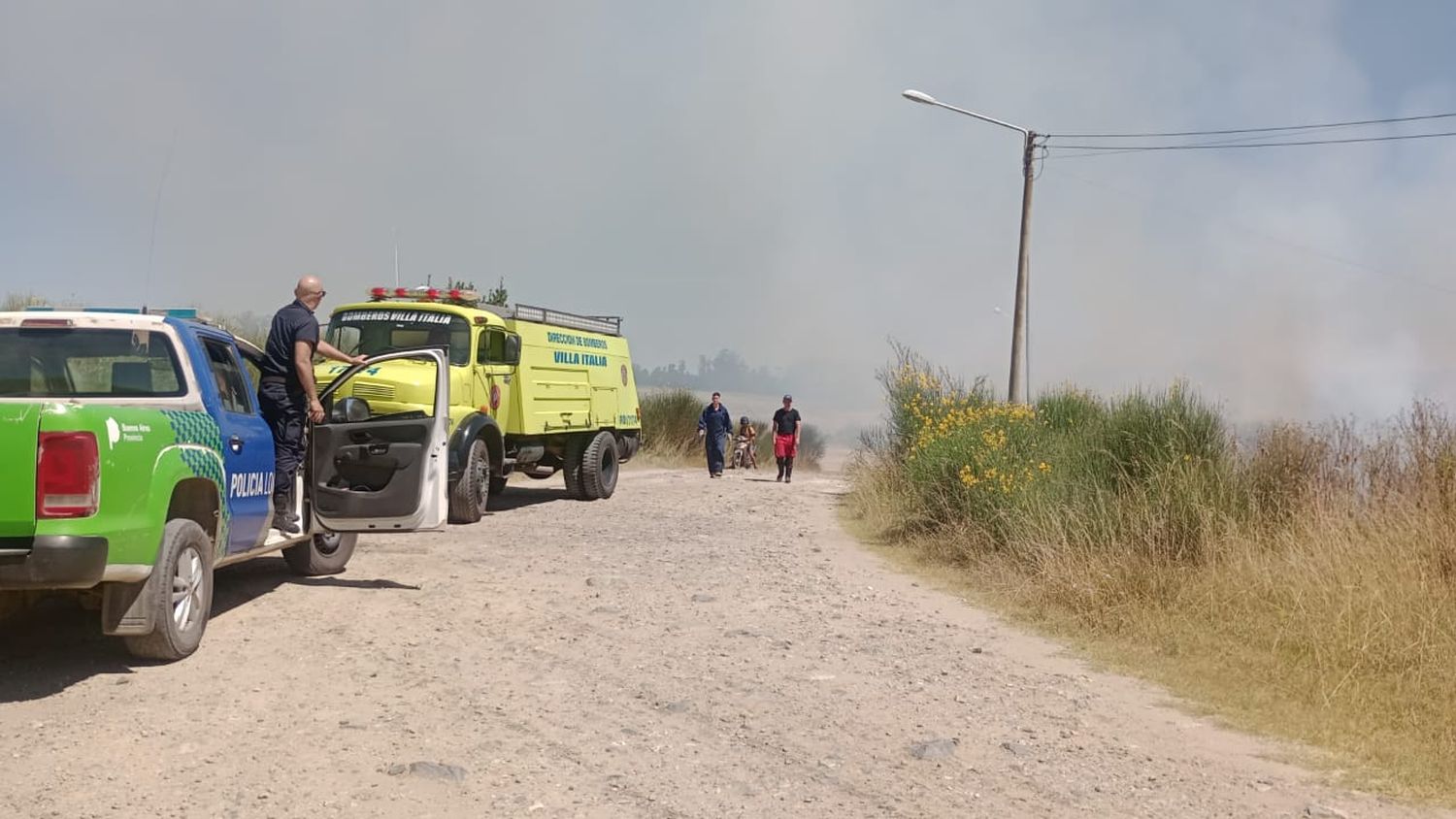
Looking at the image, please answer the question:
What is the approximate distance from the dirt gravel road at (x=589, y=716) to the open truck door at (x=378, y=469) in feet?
1.84

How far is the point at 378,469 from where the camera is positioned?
27.6 ft

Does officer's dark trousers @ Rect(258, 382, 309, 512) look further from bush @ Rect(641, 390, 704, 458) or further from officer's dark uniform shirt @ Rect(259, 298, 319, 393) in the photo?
bush @ Rect(641, 390, 704, 458)

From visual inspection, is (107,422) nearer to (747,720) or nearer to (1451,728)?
(747,720)

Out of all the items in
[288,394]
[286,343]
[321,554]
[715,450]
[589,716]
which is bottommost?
[589,716]

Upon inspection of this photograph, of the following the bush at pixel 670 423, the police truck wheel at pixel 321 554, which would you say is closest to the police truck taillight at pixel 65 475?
the police truck wheel at pixel 321 554

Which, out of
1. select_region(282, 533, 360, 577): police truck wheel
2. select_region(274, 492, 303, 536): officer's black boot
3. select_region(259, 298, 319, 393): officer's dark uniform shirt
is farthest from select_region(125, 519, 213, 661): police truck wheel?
select_region(282, 533, 360, 577): police truck wheel

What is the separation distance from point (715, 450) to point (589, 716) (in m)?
17.3

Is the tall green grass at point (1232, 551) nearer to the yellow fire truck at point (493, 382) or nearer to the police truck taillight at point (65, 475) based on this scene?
the yellow fire truck at point (493, 382)

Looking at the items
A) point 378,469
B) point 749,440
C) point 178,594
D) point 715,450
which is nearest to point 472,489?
point 378,469

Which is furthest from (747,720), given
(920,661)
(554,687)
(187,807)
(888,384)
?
(888,384)

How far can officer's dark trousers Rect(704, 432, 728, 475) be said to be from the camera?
22953mm

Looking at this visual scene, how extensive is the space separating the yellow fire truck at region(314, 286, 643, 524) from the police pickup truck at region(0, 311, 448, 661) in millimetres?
2434

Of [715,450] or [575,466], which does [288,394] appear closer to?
[575,466]

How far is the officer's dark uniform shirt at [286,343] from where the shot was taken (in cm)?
805
